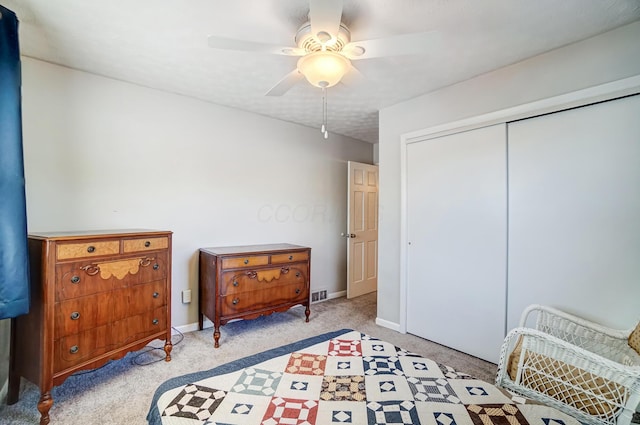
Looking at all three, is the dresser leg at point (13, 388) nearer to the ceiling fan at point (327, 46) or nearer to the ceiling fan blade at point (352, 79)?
the ceiling fan at point (327, 46)

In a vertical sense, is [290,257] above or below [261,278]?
above

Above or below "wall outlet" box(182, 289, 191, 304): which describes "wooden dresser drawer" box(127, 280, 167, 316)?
above

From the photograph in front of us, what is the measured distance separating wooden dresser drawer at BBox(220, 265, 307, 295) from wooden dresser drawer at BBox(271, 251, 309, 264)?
7 cm

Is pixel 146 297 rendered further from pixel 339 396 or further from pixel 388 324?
pixel 388 324

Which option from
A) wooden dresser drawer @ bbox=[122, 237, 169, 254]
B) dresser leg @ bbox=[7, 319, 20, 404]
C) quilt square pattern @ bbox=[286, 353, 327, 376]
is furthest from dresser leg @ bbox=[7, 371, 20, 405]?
quilt square pattern @ bbox=[286, 353, 327, 376]

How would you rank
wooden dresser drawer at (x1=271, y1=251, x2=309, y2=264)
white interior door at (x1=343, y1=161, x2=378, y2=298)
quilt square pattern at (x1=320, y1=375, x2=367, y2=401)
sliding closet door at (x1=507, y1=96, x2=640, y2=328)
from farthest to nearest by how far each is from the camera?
white interior door at (x1=343, y1=161, x2=378, y2=298)
wooden dresser drawer at (x1=271, y1=251, x2=309, y2=264)
sliding closet door at (x1=507, y1=96, x2=640, y2=328)
quilt square pattern at (x1=320, y1=375, x2=367, y2=401)

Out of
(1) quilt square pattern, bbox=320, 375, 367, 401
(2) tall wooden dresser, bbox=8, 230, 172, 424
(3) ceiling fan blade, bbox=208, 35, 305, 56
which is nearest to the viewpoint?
(1) quilt square pattern, bbox=320, 375, 367, 401

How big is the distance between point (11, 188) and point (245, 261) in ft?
5.63

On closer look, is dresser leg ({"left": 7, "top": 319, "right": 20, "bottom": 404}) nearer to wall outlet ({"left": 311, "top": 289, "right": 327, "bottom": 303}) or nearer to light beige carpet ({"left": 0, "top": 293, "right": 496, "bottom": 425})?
light beige carpet ({"left": 0, "top": 293, "right": 496, "bottom": 425})

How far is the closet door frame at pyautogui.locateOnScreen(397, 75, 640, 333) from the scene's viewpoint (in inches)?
73.4

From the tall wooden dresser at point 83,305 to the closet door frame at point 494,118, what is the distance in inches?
88.9

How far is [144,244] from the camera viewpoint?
2209 mm

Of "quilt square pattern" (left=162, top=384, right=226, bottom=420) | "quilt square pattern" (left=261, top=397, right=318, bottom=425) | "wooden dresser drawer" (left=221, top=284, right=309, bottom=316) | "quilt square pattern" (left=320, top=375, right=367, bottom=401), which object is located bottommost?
"wooden dresser drawer" (left=221, top=284, right=309, bottom=316)

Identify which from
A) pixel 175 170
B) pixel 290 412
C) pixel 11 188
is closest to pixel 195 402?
pixel 290 412
